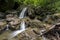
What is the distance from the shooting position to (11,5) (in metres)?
19.1

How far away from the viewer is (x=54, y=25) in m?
13.1

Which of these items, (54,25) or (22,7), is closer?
(54,25)

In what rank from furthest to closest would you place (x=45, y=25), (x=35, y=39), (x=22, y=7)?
(x=22, y=7), (x=45, y=25), (x=35, y=39)

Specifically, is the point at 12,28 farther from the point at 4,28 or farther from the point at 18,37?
the point at 18,37

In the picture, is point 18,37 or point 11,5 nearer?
point 18,37

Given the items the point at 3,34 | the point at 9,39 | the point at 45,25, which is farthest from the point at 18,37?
the point at 45,25

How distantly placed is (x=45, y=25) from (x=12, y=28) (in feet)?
8.62

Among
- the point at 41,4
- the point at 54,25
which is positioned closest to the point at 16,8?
the point at 41,4

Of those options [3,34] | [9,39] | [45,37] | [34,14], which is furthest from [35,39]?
[34,14]

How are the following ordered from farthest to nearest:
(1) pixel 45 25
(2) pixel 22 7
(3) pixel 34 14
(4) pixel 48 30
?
1. (2) pixel 22 7
2. (3) pixel 34 14
3. (1) pixel 45 25
4. (4) pixel 48 30

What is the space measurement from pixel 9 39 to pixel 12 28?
205 centimetres

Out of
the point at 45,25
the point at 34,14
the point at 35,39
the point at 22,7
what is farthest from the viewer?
the point at 22,7

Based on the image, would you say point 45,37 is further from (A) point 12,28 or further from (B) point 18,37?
(A) point 12,28

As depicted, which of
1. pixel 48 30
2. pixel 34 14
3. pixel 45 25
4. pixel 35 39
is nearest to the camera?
pixel 35 39
